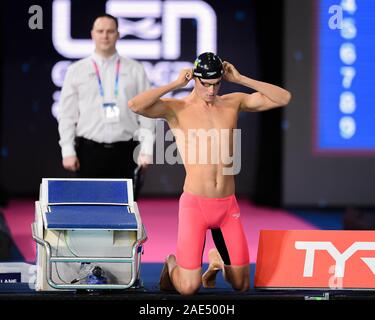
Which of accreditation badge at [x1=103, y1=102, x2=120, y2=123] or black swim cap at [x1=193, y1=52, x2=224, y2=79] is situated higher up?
black swim cap at [x1=193, y1=52, x2=224, y2=79]

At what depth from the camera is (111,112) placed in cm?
691

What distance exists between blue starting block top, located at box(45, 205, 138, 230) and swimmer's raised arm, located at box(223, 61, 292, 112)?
3.05 feet

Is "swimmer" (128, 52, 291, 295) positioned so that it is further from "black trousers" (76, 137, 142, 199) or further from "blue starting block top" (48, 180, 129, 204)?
"black trousers" (76, 137, 142, 199)

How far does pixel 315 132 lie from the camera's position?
1068 centimetres

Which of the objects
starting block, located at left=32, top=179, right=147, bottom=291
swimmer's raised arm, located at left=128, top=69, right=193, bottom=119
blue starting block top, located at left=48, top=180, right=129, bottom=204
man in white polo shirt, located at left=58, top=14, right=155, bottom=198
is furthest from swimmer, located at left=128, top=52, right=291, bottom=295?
man in white polo shirt, located at left=58, top=14, right=155, bottom=198

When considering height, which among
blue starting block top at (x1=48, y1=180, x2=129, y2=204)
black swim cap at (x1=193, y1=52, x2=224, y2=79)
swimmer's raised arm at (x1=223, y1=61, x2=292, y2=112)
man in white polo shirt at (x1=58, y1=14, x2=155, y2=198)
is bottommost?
blue starting block top at (x1=48, y1=180, x2=129, y2=204)

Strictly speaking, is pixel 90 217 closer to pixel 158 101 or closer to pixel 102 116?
pixel 158 101

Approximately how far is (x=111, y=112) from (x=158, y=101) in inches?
44.1

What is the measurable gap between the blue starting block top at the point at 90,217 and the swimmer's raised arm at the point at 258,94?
0.93 meters

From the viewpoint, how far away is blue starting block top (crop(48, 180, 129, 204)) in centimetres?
596

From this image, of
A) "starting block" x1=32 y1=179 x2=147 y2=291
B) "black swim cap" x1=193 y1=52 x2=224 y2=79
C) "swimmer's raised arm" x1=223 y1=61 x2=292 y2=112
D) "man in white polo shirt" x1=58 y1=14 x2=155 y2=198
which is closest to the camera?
"starting block" x1=32 y1=179 x2=147 y2=291

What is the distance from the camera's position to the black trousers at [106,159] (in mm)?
6914

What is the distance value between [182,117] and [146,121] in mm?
1044
